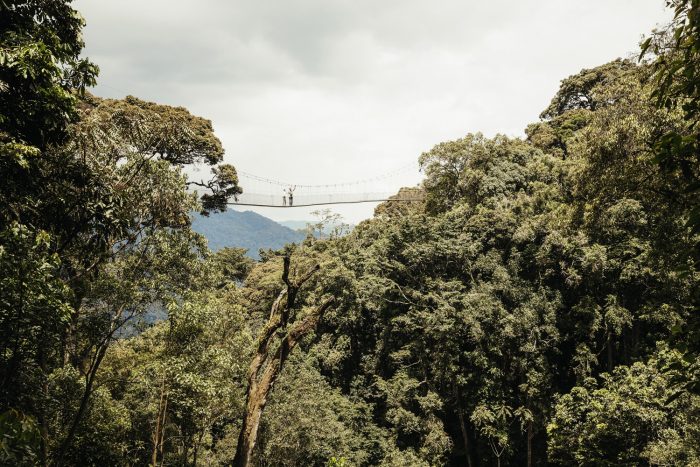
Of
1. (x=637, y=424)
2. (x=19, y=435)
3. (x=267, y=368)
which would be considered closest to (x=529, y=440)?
(x=637, y=424)

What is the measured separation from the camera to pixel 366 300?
20.0 meters

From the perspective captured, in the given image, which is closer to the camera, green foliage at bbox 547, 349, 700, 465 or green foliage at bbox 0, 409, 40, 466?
green foliage at bbox 0, 409, 40, 466

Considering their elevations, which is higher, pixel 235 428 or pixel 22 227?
pixel 22 227

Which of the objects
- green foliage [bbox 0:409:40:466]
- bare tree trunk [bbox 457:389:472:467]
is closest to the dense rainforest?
green foliage [bbox 0:409:40:466]

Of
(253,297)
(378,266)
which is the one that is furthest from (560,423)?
(253,297)

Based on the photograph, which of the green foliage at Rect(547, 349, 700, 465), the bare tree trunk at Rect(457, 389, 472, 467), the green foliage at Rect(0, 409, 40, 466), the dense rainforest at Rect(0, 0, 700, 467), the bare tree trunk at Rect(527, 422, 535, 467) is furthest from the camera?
the bare tree trunk at Rect(457, 389, 472, 467)

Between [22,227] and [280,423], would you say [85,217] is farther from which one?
[280,423]

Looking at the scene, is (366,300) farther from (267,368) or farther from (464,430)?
(267,368)

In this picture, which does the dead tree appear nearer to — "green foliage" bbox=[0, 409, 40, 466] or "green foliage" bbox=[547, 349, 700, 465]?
"green foliage" bbox=[0, 409, 40, 466]

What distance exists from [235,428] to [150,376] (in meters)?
7.23

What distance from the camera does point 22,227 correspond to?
3.94 metres

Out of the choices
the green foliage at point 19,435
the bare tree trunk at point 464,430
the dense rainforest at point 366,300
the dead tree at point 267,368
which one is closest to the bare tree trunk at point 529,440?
the dense rainforest at point 366,300

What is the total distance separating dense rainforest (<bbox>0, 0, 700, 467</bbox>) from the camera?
4293 millimetres

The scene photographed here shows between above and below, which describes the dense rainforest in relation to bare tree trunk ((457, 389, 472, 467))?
above
